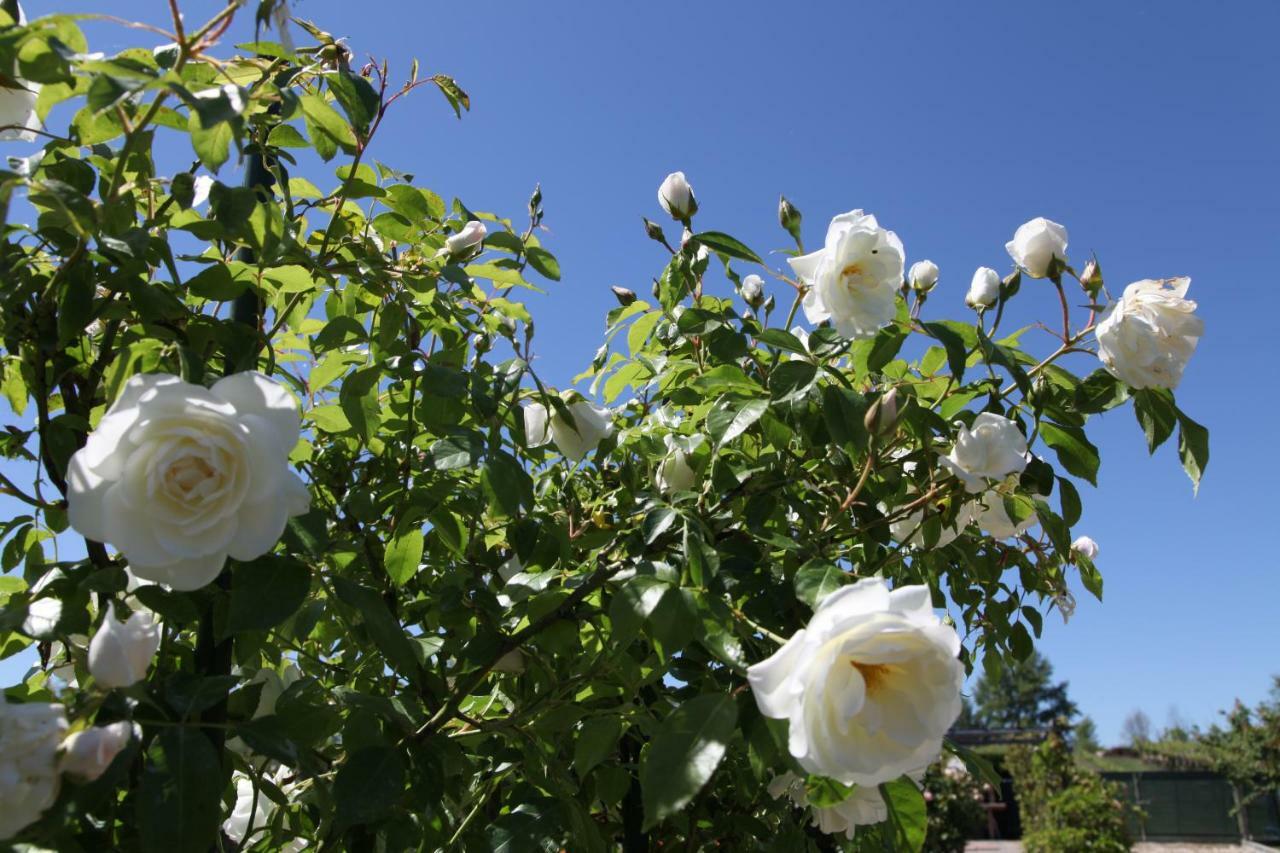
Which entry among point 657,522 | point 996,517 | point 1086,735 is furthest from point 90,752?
point 1086,735

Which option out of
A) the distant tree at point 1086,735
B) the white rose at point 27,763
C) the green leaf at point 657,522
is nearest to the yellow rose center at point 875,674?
the green leaf at point 657,522

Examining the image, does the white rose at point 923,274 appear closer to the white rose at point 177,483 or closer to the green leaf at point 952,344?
the green leaf at point 952,344

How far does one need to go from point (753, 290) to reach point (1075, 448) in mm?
599

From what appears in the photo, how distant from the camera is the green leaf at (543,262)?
1.30 m

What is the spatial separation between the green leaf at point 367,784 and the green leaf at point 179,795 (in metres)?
0.13

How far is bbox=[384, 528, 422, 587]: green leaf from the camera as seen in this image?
1.19m

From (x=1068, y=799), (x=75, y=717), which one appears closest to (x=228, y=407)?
(x=75, y=717)

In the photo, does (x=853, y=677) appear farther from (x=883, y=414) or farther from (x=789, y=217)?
(x=789, y=217)

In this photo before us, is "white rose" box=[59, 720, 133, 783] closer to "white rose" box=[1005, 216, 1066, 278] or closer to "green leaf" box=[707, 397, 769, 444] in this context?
"green leaf" box=[707, 397, 769, 444]

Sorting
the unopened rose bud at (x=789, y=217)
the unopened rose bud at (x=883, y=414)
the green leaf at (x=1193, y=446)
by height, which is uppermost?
the unopened rose bud at (x=789, y=217)

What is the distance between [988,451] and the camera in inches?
42.8

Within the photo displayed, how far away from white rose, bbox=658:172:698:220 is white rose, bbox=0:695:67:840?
1.09m

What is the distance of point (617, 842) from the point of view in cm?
169

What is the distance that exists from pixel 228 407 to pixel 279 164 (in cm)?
56
